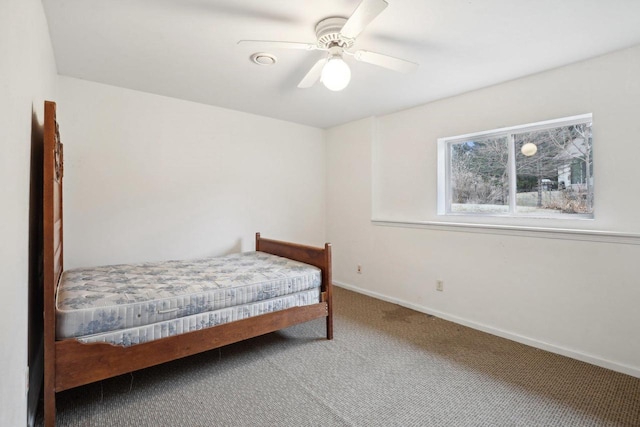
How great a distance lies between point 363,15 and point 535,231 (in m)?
2.22

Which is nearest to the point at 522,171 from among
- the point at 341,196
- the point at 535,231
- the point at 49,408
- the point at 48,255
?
the point at 535,231

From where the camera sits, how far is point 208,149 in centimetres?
355

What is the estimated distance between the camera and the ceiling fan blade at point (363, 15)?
1.43 m

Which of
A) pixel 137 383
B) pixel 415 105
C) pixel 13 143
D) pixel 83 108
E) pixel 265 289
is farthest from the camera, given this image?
pixel 415 105

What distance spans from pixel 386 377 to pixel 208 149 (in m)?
2.92

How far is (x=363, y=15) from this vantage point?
1521mm

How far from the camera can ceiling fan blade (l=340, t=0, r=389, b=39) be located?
1.43m

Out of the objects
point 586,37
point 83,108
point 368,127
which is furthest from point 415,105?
point 83,108

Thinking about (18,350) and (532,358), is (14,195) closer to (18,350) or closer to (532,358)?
(18,350)

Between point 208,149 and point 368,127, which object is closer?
point 208,149

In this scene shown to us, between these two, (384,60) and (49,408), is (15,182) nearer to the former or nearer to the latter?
(49,408)

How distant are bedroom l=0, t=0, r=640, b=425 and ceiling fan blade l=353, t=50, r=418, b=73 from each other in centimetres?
56

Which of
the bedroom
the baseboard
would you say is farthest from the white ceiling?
the baseboard

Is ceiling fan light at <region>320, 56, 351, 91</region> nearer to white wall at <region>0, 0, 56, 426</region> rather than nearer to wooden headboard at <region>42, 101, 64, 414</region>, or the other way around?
white wall at <region>0, 0, 56, 426</region>
